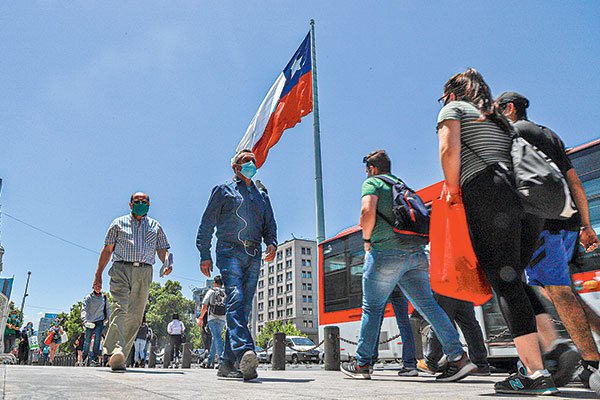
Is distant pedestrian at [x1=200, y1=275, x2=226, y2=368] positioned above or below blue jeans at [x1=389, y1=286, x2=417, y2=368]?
above

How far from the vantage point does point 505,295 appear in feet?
8.38

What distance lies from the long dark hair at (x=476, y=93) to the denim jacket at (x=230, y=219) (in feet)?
6.93

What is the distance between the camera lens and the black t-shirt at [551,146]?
3.28 m

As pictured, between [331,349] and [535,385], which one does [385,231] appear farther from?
[331,349]

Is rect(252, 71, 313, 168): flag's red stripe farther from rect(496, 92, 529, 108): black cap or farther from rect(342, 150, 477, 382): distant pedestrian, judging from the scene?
rect(496, 92, 529, 108): black cap

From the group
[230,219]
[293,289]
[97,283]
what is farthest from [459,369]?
[293,289]

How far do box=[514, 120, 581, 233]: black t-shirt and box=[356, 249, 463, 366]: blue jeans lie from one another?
1197 mm

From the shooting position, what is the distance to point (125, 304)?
5215mm

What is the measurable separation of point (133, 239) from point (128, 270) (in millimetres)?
351

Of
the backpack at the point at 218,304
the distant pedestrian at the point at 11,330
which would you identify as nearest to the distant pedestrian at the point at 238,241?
the backpack at the point at 218,304

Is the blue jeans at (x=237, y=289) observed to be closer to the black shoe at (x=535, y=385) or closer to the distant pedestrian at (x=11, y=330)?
the black shoe at (x=535, y=385)

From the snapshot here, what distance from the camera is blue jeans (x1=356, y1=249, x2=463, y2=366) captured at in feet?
13.4

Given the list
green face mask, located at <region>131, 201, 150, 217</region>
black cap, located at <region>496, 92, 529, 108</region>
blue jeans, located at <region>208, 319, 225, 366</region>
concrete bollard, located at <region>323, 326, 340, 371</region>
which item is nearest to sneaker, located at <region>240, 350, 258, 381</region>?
green face mask, located at <region>131, 201, 150, 217</region>

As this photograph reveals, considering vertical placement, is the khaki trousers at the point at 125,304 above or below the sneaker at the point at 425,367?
above
